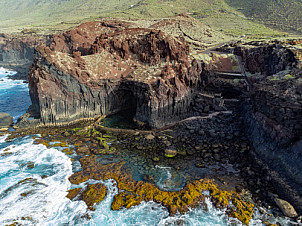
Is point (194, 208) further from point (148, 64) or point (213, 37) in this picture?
point (213, 37)

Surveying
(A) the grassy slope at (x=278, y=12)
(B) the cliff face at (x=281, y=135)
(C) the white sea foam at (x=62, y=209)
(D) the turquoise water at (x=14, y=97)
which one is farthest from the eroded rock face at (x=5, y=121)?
(A) the grassy slope at (x=278, y=12)

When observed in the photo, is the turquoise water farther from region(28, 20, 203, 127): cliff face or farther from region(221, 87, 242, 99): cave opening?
region(221, 87, 242, 99): cave opening

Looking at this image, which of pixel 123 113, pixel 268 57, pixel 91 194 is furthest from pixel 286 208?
pixel 268 57

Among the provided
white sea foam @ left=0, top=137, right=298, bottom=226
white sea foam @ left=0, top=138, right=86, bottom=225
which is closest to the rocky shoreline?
white sea foam @ left=0, top=137, right=298, bottom=226

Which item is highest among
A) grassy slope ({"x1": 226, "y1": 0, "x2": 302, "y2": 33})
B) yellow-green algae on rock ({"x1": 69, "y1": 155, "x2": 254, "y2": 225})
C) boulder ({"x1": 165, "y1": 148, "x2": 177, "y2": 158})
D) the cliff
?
grassy slope ({"x1": 226, "y1": 0, "x2": 302, "y2": 33})

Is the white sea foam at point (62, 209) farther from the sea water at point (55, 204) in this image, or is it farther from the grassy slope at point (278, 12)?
the grassy slope at point (278, 12)

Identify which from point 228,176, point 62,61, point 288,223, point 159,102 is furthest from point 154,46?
point 288,223
